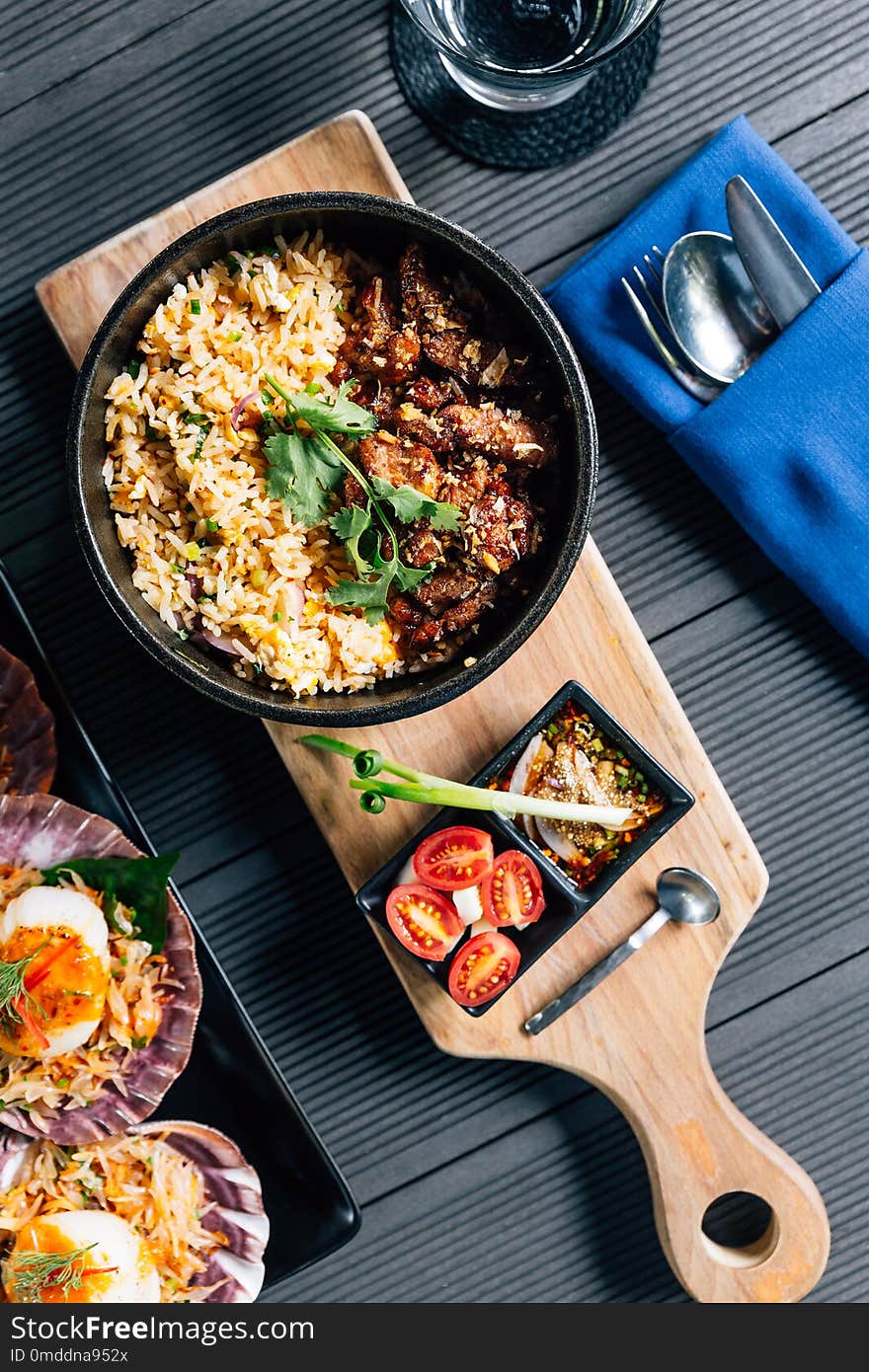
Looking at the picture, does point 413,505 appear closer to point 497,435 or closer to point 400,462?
point 400,462

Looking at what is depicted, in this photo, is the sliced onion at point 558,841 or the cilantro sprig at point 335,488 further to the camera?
the sliced onion at point 558,841

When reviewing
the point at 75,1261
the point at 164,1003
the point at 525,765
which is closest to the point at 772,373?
the point at 525,765

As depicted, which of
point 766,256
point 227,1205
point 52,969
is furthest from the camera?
point 227,1205

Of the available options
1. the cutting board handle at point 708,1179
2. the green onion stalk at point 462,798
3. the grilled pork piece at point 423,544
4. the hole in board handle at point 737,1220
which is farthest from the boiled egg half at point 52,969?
the hole in board handle at point 737,1220

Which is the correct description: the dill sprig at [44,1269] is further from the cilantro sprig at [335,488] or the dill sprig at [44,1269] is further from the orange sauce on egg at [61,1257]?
the cilantro sprig at [335,488]

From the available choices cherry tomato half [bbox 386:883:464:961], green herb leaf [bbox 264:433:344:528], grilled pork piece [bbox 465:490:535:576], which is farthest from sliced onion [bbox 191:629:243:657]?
cherry tomato half [bbox 386:883:464:961]

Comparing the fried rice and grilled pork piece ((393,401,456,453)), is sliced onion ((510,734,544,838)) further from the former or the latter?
grilled pork piece ((393,401,456,453))

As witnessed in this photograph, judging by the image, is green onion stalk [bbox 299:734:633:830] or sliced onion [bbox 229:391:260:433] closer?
sliced onion [bbox 229:391:260:433]
